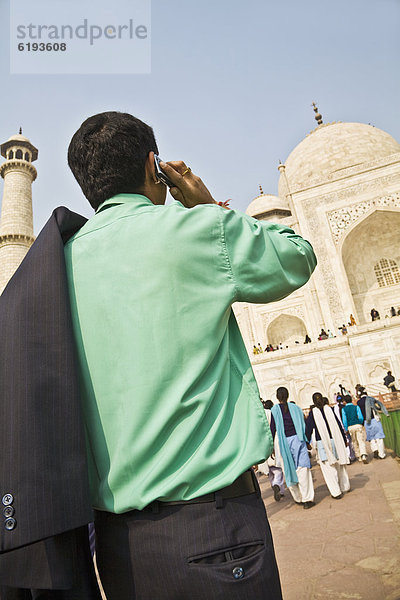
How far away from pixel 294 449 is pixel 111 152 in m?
4.68

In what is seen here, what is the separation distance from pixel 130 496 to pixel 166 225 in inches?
21.8

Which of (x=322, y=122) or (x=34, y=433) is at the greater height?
(x=322, y=122)

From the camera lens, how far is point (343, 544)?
294 centimetres

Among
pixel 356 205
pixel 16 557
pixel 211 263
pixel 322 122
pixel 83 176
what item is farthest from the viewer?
pixel 322 122

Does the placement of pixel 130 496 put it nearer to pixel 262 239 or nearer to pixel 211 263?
pixel 211 263

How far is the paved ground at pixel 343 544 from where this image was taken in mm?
2242

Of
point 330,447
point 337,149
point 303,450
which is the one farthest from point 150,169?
point 337,149

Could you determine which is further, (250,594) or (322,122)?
(322,122)

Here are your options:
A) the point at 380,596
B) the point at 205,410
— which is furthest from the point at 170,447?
the point at 380,596

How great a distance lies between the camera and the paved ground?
224 centimetres

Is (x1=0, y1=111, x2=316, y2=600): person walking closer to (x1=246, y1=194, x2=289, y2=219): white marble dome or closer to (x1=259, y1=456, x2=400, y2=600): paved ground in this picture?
(x1=259, y1=456, x2=400, y2=600): paved ground

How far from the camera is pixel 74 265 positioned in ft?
3.28

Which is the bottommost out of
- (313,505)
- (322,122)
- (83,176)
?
(313,505)

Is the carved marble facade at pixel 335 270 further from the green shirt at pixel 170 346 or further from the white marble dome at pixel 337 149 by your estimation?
the green shirt at pixel 170 346
